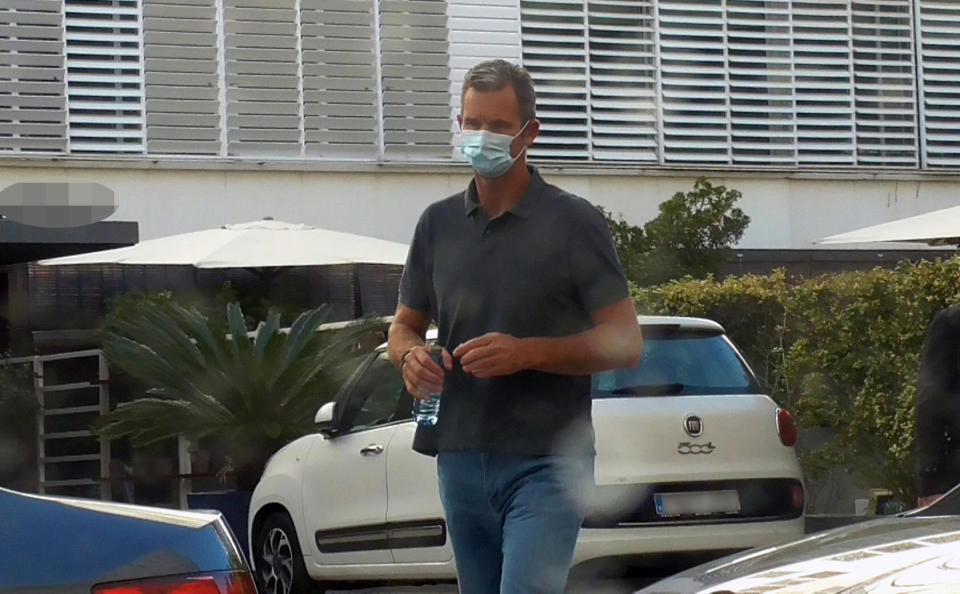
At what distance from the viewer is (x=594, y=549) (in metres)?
8.77

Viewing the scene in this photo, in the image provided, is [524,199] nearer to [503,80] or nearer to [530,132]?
[530,132]

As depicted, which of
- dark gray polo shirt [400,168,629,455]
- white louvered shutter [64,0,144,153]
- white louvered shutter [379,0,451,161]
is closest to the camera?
dark gray polo shirt [400,168,629,455]

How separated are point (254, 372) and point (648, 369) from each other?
5025 millimetres

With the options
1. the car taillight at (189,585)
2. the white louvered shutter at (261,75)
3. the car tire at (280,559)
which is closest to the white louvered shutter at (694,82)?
the white louvered shutter at (261,75)

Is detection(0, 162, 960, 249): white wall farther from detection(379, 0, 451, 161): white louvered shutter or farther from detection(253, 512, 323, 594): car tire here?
detection(253, 512, 323, 594): car tire

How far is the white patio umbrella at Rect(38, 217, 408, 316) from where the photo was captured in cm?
1602

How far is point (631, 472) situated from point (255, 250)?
7906 millimetres

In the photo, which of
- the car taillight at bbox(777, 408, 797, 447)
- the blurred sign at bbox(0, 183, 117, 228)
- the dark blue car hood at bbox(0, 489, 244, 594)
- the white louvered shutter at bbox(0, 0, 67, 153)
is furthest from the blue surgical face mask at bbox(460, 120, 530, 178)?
the white louvered shutter at bbox(0, 0, 67, 153)

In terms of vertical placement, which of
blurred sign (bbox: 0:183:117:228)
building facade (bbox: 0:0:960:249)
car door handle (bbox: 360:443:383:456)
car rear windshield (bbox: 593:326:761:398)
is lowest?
car door handle (bbox: 360:443:383:456)

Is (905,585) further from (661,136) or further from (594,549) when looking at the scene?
(661,136)

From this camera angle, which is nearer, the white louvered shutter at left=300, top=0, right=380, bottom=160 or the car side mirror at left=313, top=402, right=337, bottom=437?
the car side mirror at left=313, top=402, right=337, bottom=437

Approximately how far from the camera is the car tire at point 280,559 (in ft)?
34.9

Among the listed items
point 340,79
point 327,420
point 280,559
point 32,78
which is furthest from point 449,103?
point 327,420

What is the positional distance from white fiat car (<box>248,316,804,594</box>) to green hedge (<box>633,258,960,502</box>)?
304cm
